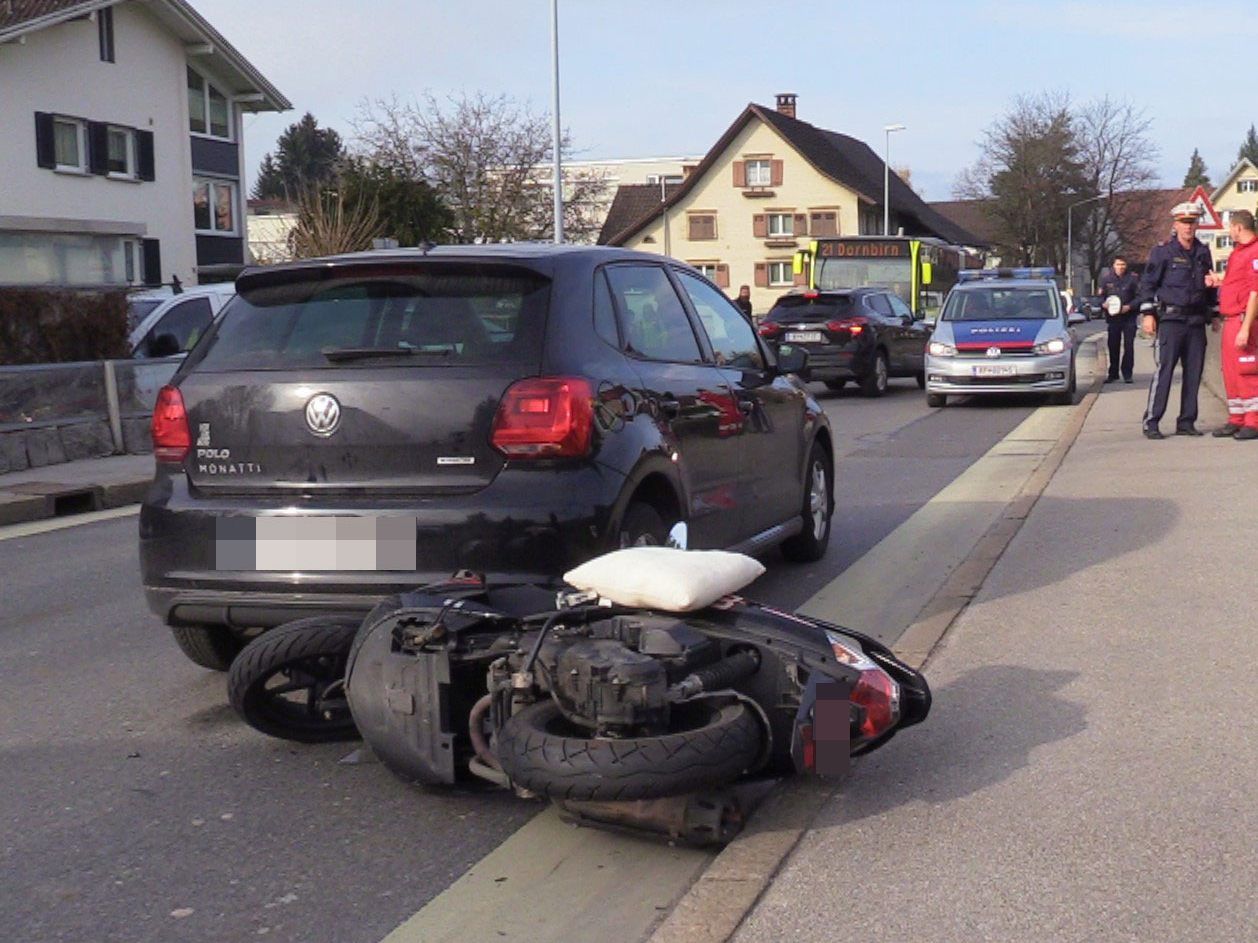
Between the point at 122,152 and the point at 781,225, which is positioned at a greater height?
the point at 122,152

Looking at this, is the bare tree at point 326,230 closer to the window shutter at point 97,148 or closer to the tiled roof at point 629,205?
the window shutter at point 97,148

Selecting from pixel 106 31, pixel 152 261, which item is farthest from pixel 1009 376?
pixel 106 31

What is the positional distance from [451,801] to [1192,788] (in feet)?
7.01

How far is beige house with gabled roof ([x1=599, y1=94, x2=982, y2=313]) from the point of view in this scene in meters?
77.4

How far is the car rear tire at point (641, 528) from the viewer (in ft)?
18.2

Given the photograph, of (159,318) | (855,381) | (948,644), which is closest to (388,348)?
(948,644)

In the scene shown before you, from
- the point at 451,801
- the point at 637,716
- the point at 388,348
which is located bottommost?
the point at 451,801

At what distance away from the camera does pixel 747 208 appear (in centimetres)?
7794

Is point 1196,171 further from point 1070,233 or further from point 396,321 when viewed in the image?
point 396,321

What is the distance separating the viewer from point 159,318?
687 inches

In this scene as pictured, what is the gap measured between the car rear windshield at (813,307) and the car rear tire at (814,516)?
1499 centimetres

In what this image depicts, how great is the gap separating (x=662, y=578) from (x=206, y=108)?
145 ft

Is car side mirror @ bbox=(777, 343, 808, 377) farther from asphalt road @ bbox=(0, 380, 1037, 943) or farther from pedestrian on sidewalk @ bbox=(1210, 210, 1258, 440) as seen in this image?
pedestrian on sidewalk @ bbox=(1210, 210, 1258, 440)

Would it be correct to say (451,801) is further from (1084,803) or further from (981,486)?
(981,486)
